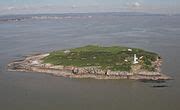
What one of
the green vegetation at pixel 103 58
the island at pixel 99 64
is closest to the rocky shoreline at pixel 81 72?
the island at pixel 99 64

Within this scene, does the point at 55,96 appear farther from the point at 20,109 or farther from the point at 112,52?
the point at 112,52

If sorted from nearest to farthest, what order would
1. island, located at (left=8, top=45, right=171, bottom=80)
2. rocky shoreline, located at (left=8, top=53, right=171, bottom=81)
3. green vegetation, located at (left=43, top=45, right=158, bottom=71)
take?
→ rocky shoreline, located at (left=8, top=53, right=171, bottom=81), island, located at (left=8, top=45, right=171, bottom=80), green vegetation, located at (left=43, top=45, right=158, bottom=71)

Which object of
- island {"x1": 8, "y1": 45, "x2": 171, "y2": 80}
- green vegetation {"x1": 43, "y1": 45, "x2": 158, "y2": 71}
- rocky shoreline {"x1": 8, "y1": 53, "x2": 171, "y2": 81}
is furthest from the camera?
green vegetation {"x1": 43, "y1": 45, "x2": 158, "y2": 71}

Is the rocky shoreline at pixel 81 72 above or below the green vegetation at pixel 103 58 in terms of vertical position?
below

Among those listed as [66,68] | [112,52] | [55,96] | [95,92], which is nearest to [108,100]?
[95,92]

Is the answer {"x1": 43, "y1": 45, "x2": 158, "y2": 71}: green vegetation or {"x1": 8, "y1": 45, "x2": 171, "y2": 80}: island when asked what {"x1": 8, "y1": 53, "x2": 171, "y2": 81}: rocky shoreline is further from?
{"x1": 43, "y1": 45, "x2": 158, "y2": 71}: green vegetation

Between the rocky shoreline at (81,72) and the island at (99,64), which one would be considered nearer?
the rocky shoreline at (81,72)

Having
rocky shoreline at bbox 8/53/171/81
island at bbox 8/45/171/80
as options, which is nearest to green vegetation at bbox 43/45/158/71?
island at bbox 8/45/171/80

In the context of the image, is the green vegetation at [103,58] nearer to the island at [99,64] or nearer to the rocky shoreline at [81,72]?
the island at [99,64]
